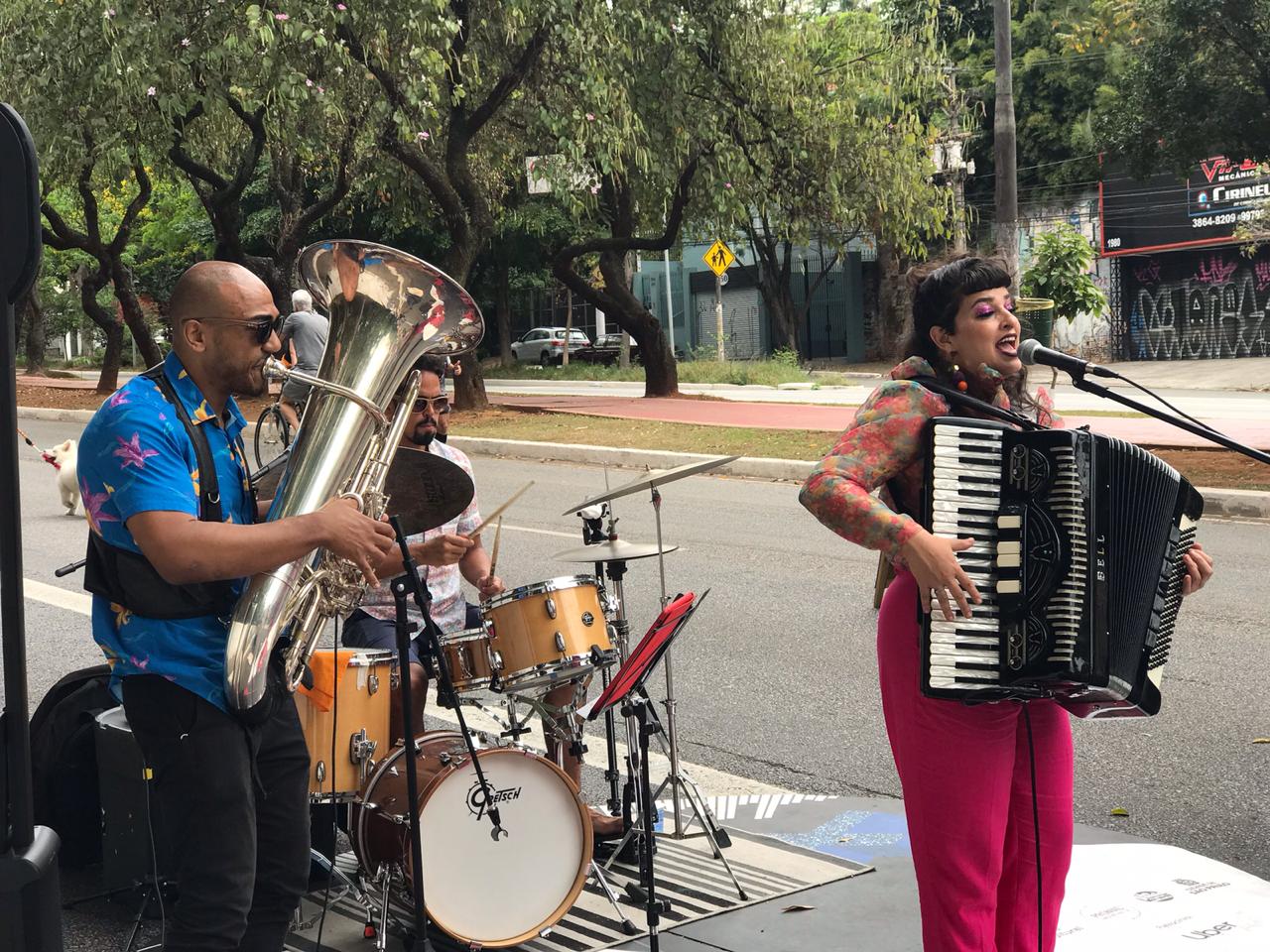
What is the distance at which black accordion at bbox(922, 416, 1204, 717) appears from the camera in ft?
9.64

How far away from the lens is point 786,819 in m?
5.43

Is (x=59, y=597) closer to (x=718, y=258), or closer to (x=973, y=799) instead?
(x=973, y=799)

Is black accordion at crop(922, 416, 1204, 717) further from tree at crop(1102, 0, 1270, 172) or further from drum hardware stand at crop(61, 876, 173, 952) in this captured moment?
tree at crop(1102, 0, 1270, 172)

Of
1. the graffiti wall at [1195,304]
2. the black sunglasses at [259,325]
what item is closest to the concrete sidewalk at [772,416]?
the black sunglasses at [259,325]

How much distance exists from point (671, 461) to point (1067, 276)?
8420 millimetres

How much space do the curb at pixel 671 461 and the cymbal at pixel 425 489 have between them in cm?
921

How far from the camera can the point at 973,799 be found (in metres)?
3.18

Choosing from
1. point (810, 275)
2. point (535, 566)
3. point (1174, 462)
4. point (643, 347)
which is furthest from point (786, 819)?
point (810, 275)

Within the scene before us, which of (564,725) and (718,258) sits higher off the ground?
(718,258)

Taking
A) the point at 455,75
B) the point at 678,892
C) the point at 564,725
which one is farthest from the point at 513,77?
the point at 678,892

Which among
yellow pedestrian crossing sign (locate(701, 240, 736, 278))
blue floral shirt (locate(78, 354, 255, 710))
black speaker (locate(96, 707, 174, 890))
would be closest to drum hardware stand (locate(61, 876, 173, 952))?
black speaker (locate(96, 707, 174, 890))

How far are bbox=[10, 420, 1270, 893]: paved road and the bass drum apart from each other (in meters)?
1.67

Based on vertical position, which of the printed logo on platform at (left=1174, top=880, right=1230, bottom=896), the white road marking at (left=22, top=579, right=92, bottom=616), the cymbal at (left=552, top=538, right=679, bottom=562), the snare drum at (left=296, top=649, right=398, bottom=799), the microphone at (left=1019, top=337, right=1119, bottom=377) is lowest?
the printed logo on platform at (left=1174, top=880, right=1230, bottom=896)

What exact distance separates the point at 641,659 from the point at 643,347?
68.8 feet
